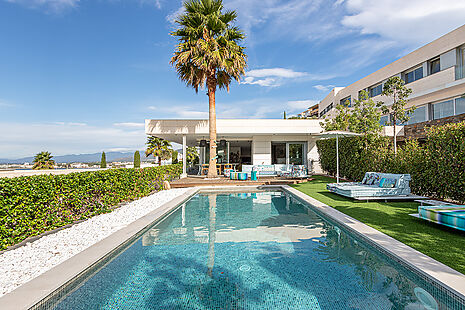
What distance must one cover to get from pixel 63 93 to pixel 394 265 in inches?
1137

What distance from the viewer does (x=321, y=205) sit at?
712cm

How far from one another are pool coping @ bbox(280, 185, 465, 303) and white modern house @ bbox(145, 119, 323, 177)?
10478 millimetres

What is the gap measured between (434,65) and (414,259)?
930 inches

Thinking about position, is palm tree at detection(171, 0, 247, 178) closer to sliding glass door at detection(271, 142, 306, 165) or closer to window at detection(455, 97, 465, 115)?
sliding glass door at detection(271, 142, 306, 165)

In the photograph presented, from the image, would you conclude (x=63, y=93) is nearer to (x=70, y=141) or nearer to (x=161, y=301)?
(x=70, y=141)

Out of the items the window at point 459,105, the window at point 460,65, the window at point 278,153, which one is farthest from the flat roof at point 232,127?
the window at point 460,65

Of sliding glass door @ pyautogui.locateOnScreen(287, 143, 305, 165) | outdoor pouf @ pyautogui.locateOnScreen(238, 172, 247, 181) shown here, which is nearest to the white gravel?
outdoor pouf @ pyautogui.locateOnScreen(238, 172, 247, 181)

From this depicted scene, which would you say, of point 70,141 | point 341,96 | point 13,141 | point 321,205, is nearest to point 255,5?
point 321,205

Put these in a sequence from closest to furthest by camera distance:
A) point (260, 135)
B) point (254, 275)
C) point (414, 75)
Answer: point (254, 275) → point (260, 135) → point (414, 75)

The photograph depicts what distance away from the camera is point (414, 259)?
10.7 feet

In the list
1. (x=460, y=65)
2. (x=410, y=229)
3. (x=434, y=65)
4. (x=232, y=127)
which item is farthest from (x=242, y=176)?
(x=434, y=65)

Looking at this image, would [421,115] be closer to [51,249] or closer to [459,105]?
[459,105]

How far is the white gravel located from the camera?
123 inches

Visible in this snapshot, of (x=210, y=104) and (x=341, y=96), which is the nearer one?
(x=210, y=104)
